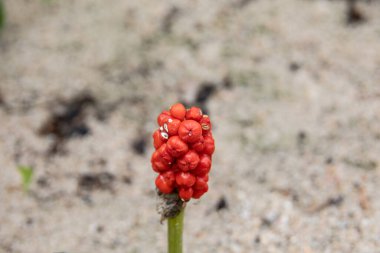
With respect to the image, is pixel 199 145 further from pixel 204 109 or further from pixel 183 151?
pixel 204 109

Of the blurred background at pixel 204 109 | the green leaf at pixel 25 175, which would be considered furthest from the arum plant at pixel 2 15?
the green leaf at pixel 25 175

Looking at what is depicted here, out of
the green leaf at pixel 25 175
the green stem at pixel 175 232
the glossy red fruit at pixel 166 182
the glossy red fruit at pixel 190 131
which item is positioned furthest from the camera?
the green leaf at pixel 25 175

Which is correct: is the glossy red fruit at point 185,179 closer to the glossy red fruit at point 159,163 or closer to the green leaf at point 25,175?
the glossy red fruit at point 159,163

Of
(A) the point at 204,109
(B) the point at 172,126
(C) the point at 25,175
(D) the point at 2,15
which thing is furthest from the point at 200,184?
(D) the point at 2,15

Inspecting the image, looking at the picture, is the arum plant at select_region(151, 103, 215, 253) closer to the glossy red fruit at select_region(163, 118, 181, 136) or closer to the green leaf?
the glossy red fruit at select_region(163, 118, 181, 136)

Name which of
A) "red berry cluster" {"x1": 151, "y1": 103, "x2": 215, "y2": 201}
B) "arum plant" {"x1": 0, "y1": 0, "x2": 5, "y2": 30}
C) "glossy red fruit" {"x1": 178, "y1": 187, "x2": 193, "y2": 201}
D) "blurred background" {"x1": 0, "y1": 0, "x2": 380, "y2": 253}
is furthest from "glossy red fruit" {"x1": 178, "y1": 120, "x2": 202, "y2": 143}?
"arum plant" {"x1": 0, "y1": 0, "x2": 5, "y2": 30}

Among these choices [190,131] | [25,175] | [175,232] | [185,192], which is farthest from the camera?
[25,175]
